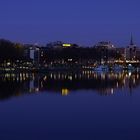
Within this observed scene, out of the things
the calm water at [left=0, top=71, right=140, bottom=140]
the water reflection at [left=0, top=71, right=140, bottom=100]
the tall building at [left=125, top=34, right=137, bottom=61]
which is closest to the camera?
the calm water at [left=0, top=71, right=140, bottom=140]

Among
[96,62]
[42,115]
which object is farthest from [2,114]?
[96,62]

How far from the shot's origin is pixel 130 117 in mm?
13617

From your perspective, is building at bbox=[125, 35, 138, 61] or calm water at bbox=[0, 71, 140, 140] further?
building at bbox=[125, 35, 138, 61]

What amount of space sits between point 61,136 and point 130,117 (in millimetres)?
3516

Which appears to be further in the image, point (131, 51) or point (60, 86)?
point (131, 51)

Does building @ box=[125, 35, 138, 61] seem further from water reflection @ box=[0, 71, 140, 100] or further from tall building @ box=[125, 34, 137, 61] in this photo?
water reflection @ box=[0, 71, 140, 100]

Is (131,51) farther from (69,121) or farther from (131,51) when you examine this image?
(69,121)

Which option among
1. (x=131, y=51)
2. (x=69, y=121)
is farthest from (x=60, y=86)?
(x=131, y=51)

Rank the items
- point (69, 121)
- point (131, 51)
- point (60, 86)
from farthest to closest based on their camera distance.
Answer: point (131, 51) → point (60, 86) → point (69, 121)

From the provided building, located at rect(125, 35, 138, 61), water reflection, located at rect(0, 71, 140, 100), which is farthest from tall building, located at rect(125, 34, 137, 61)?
water reflection, located at rect(0, 71, 140, 100)

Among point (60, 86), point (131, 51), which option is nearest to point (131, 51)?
point (131, 51)

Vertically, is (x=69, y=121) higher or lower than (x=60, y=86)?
higher

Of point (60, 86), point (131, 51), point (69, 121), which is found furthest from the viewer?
point (131, 51)

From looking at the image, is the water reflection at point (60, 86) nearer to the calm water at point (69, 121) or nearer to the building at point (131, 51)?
the calm water at point (69, 121)
